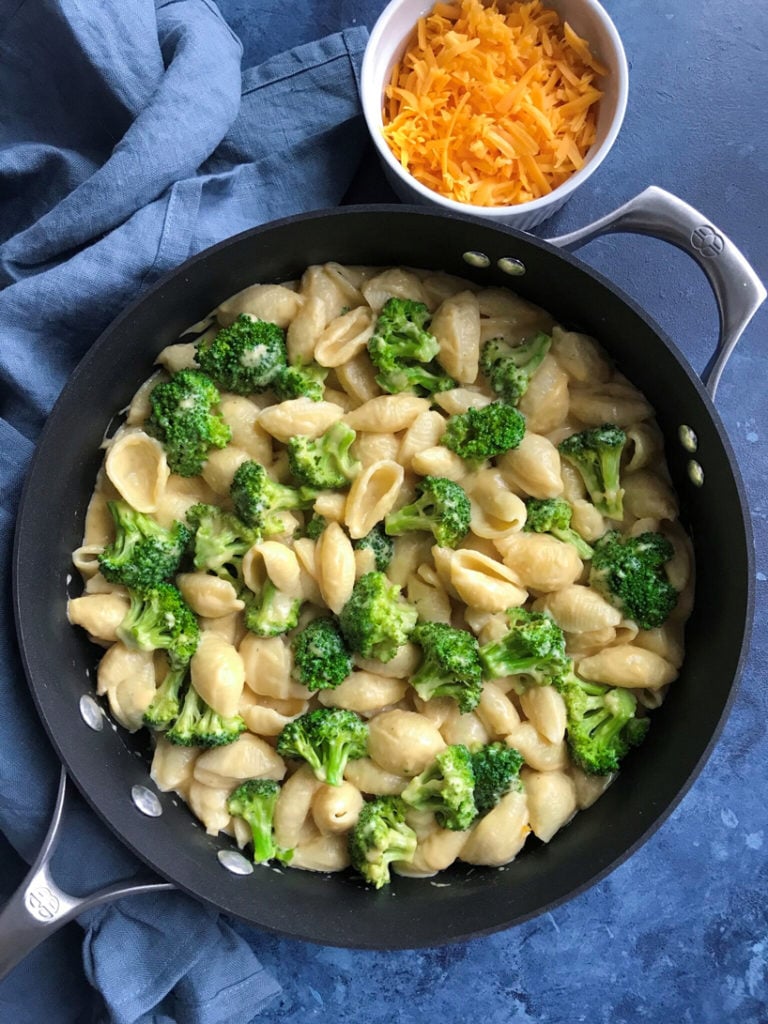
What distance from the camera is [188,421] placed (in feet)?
6.62

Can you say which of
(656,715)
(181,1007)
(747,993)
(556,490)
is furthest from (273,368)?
(747,993)

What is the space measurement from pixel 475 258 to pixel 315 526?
0.69m

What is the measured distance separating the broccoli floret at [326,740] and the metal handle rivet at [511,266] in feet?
3.34

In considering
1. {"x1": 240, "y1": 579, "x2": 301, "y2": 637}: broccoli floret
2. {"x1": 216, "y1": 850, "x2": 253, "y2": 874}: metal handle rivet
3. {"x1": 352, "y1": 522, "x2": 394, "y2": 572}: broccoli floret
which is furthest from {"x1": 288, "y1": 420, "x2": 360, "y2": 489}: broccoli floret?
{"x1": 216, "y1": 850, "x2": 253, "y2": 874}: metal handle rivet

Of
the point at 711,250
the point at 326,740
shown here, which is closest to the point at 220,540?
the point at 326,740

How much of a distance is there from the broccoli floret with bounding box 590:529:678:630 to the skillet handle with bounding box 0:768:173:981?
116cm

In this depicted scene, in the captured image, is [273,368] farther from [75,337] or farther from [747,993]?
[747,993]

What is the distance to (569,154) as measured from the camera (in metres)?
2.09

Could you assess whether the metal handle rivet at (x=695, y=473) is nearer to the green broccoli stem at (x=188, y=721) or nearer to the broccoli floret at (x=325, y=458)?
the broccoli floret at (x=325, y=458)

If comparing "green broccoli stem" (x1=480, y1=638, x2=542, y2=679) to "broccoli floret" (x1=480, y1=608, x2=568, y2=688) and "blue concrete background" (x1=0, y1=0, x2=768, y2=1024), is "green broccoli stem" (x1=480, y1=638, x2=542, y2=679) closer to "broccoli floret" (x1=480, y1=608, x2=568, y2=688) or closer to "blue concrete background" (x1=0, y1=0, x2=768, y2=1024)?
"broccoli floret" (x1=480, y1=608, x2=568, y2=688)

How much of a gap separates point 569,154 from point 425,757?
1350 millimetres

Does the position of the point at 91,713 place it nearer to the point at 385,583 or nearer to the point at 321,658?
the point at 321,658

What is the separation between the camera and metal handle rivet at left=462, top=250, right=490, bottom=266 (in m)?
2.06

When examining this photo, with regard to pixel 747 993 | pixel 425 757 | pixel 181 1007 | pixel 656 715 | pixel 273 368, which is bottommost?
pixel 747 993
